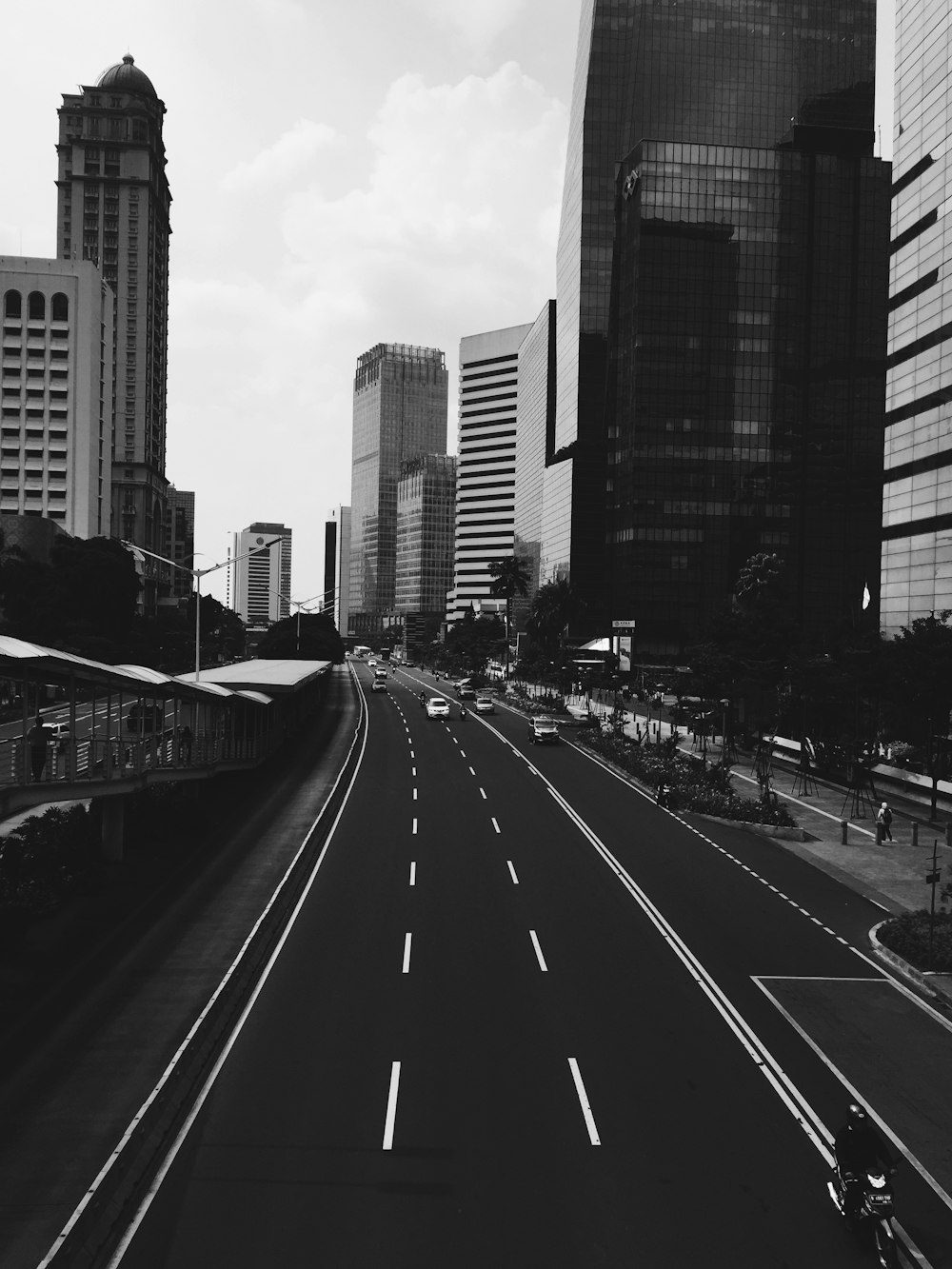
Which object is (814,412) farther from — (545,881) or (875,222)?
(545,881)

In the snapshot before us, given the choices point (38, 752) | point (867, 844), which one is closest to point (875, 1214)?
point (38, 752)

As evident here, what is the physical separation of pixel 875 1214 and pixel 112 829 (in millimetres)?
23449

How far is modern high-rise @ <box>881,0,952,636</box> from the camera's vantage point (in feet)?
188

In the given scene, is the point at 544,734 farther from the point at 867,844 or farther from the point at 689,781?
the point at 867,844

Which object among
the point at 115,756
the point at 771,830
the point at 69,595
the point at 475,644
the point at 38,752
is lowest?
the point at 771,830

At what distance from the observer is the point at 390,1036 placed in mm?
16828

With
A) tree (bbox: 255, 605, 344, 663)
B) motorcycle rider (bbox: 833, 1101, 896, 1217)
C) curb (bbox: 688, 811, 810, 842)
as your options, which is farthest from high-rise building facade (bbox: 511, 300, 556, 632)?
motorcycle rider (bbox: 833, 1101, 896, 1217)

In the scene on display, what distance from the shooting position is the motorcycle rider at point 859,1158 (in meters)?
11.2

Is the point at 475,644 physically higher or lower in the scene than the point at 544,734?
higher

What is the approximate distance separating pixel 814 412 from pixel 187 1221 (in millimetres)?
135085

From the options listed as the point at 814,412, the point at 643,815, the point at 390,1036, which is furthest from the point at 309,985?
the point at 814,412

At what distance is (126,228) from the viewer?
17562 cm

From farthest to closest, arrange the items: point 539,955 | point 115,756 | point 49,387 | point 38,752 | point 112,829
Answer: point 49,387, point 112,829, point 115,756, point 539,955, point 38,752

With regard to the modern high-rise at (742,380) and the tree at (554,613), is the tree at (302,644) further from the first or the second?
the modern high-rise at (742,380)
